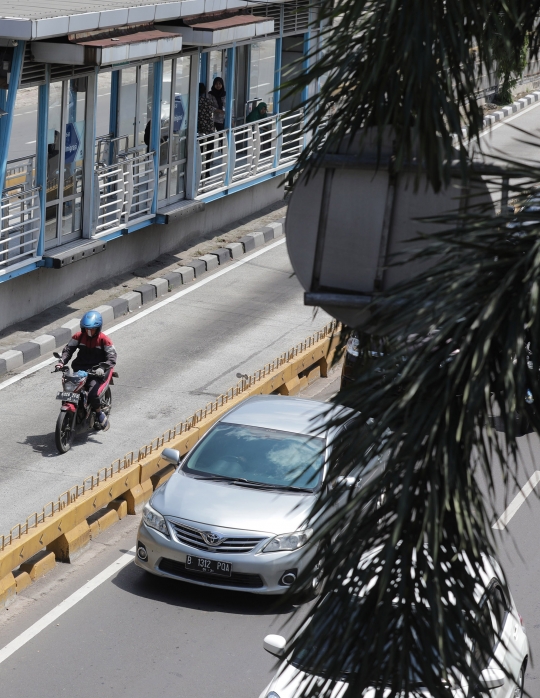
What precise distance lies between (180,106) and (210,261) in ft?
9.16

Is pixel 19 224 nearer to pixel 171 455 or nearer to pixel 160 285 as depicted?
pixel 160 285

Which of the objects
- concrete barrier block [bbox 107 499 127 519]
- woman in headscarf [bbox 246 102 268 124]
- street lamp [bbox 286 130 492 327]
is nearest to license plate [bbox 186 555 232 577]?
concrete barrier block [bbox 107 499 127 519]

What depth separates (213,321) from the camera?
727 inches

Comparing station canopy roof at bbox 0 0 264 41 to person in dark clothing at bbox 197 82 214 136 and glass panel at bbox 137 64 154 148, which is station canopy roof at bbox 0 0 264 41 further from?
person in dark clothing at bbox 197 82 214 136

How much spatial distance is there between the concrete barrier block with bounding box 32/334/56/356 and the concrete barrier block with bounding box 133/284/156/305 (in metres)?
2.72

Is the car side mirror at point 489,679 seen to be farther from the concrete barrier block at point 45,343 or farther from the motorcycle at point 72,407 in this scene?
the concrete barrier block at point 45,343

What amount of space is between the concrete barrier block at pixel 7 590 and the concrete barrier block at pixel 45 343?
6.65 metres

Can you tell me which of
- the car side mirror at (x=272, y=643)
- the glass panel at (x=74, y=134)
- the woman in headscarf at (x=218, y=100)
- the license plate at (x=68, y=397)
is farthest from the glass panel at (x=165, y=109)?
the car side mirror at (x=272, y=643)

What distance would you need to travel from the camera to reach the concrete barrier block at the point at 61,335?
16.6 metres

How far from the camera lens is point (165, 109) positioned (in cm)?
2072

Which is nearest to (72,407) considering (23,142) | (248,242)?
(248,242)

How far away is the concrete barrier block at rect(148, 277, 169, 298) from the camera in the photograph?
766 inches

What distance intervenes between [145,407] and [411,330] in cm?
1212

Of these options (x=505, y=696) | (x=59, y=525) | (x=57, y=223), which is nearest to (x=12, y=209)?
(x=57, y=223)
